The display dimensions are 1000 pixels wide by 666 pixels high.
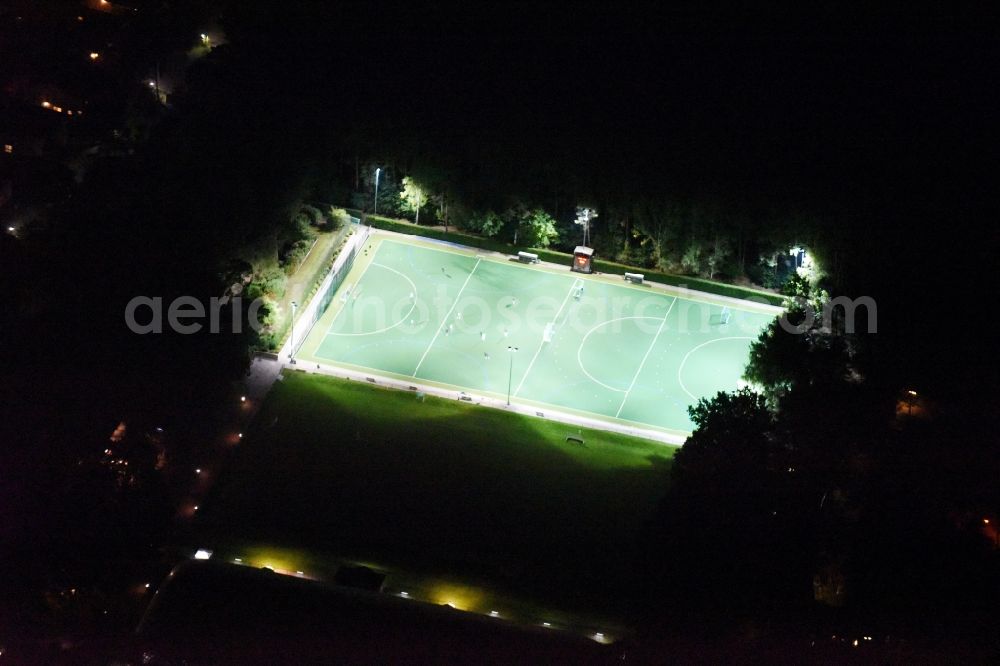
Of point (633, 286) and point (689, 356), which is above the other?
point (633, 286)

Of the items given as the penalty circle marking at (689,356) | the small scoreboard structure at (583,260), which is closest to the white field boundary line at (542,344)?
the small scoreboard structure at (583,260)

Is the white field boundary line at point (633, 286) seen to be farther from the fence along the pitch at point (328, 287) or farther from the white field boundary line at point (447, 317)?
the fence along the pitch at point (328, 287)

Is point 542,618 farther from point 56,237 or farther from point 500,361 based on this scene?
point 56,237

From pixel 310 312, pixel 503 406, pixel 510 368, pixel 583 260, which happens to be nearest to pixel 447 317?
pixel 510 368

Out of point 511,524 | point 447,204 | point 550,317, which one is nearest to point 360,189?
point 447,204

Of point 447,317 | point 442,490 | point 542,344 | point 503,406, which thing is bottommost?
point 442,490

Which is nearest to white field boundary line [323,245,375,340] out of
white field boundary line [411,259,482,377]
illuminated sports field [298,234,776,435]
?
illuminated sports field [298,234,776,435]

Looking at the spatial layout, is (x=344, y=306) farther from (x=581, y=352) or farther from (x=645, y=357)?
(x=645, y=357)
